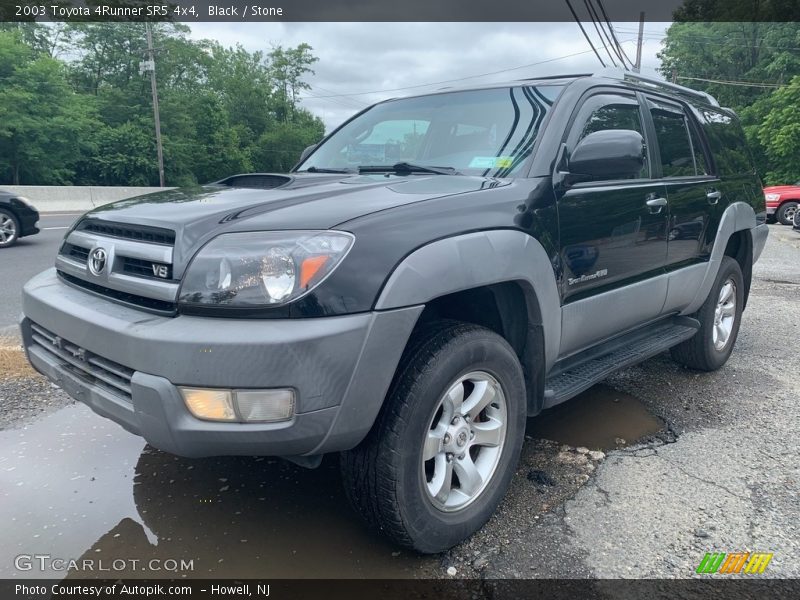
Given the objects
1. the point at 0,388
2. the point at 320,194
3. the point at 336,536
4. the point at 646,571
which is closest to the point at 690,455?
the point at 646,571

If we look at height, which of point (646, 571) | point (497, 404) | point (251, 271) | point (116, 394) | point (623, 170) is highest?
point (623, 170)

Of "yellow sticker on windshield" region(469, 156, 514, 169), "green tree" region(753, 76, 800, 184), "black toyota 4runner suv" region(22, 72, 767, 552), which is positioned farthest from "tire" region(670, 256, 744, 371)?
"green tree" region(753, 76, 800, 184)

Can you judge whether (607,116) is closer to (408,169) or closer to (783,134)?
(408,169)

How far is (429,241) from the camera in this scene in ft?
6.91

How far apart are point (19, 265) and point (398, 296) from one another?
26.1ft

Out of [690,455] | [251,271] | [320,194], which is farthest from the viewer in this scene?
[690,455]

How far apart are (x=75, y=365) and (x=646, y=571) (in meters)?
2.27

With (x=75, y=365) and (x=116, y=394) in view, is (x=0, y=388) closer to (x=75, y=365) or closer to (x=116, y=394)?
(x=75, y=365)

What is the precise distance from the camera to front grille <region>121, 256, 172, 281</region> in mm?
2029

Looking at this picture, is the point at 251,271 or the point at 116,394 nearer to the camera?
the point at 251,271

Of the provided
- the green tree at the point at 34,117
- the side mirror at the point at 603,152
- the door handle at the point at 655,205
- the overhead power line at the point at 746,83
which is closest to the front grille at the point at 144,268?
the side mirror at the point at 603,152

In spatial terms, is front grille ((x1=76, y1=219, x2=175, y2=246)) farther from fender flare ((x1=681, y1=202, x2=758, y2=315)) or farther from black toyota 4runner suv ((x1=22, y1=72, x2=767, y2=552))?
fender flare ((x1=681, y1=202, x2=758, y2=315))

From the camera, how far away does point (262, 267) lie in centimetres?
191

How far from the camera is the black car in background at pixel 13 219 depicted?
9.55m
